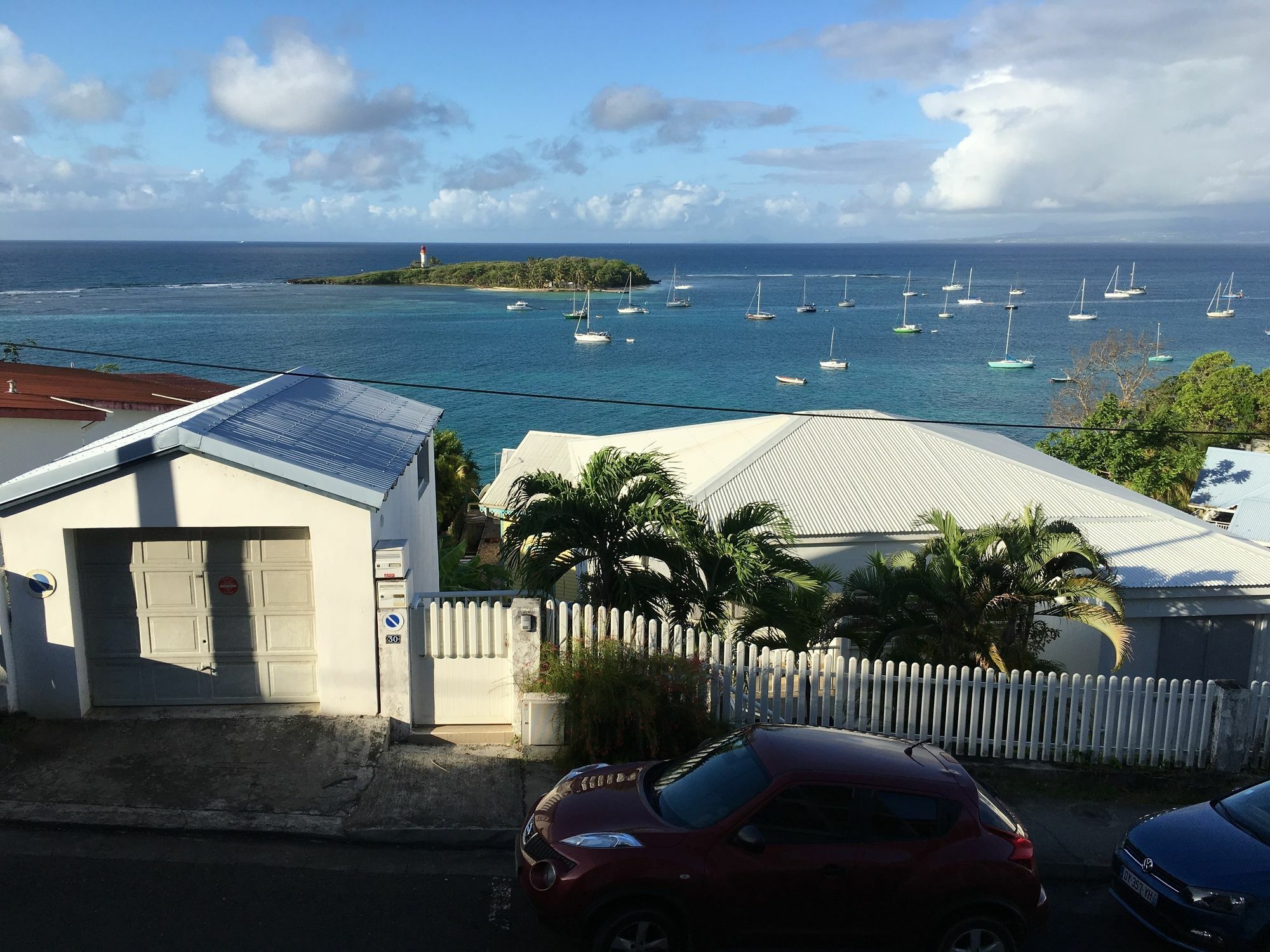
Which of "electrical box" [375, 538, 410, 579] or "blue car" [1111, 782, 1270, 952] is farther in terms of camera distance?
"electrical box" [375, 538, 410, 579]

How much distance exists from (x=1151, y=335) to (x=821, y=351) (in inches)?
1812

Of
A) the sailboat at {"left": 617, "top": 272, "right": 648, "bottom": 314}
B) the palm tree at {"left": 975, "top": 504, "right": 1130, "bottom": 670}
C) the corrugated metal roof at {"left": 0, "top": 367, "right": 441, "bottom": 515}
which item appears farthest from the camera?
the sailboat at {"left": 617, "top": 272, "right": 648, "bottom": 314}

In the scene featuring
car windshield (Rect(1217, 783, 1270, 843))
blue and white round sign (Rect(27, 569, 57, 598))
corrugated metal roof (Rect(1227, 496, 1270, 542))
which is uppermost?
blue and white round sign (Rect(27, 569, 57, 598))

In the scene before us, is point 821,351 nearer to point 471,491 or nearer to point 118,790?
point 471,491

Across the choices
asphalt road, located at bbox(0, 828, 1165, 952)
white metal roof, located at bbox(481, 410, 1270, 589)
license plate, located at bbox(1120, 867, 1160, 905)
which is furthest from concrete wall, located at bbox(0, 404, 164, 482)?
license plate, located at bbox(1120, 867, 1160, 905)

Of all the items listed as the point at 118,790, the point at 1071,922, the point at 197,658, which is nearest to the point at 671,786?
the point at 1071,922

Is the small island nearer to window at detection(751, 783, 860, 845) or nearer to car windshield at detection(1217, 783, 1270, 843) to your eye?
car windshield at detection(1217, 783, 1270, 843)

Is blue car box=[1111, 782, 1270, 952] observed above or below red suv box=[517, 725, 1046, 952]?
below

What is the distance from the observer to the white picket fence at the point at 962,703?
10.1 metres

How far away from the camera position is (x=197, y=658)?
10352mm

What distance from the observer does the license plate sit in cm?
723

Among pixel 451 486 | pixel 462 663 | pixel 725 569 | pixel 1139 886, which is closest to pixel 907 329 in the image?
pixel 451 486

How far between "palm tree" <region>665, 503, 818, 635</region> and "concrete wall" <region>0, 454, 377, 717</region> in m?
3.47

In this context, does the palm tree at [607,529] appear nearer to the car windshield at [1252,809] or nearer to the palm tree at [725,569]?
the palm tree at [725,569]
